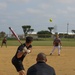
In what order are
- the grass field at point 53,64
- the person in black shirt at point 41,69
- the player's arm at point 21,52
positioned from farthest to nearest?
the grass field at point 53,64 → the player's arm at point 21,52 → the person in black shirt at point 41,69

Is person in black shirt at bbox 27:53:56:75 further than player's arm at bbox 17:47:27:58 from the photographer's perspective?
No

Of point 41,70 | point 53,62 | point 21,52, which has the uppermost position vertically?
point 41,70

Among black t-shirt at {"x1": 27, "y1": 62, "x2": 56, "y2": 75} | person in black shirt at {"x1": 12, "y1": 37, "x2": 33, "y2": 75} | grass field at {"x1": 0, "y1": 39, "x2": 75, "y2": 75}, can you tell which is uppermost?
black t-shirt at {"x1": 27, "y1": 62, "x2": 56, "y2": 75}

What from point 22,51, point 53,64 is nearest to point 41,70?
point 22,51

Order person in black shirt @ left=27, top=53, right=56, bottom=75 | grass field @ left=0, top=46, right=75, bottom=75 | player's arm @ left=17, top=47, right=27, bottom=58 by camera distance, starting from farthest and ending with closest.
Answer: grass field @ left=0, top=46, right=75, bottom=75
player's arm @ left=17, top=47, right=27, bottom=58
person in black shirt @ left=27, top=53, right=56, bottom=75

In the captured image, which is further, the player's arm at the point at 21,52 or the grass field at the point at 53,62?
the grass field at the point at 53,62

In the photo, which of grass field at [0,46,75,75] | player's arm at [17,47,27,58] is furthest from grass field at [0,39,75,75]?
player's arm at [17,47,27,58]

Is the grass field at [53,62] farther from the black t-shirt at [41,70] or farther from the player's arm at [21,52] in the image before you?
the black t-shirt at [41,70]

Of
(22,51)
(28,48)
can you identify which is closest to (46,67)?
(22,51)

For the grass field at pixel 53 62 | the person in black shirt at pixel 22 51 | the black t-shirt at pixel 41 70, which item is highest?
the black t-shirt at pixel 41 70

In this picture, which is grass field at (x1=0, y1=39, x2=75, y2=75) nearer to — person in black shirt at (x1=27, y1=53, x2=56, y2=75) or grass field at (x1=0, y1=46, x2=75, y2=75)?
grass field at (x1=0, y1=46, x2=75, y2=75)

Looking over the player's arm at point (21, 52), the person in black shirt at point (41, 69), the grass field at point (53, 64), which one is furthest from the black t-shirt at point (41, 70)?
the grass field at point (53, 64)

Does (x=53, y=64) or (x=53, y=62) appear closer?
(x=53, y=64)

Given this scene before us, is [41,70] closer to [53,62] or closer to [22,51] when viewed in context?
[22,51]
